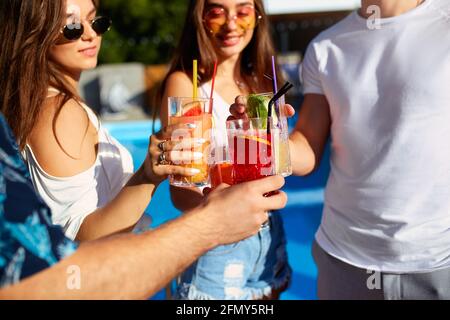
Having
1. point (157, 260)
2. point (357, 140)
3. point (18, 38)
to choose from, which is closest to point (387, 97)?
point (357, 140)

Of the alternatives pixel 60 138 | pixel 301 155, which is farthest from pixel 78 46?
pixel 301 155

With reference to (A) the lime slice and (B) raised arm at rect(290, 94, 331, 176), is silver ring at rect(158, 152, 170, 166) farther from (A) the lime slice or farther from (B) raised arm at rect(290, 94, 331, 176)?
(B) raised arm at rect(290, 94, 331, 176)

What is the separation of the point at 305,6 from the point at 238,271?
1264 cm

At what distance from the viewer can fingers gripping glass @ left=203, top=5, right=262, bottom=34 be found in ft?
7.68

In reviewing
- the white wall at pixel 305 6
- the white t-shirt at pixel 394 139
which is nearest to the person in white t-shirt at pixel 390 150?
the white t-shirt at pixel 394 139

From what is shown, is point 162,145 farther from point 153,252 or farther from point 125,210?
point 153,252

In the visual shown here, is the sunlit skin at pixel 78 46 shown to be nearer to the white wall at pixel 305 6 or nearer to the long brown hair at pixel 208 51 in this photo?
the long brown hair at pixel 208 51

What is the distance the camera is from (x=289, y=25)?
1555 centimetres

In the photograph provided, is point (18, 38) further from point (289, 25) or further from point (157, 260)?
point (289, 25)

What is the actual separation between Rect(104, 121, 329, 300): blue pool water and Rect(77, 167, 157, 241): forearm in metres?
1.94

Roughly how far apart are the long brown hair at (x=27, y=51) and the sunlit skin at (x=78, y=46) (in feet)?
0.39

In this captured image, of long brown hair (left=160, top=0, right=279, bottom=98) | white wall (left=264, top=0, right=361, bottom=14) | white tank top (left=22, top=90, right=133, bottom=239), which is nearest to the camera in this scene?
white tank top (left=22, top=90, right=133, bottom=239)

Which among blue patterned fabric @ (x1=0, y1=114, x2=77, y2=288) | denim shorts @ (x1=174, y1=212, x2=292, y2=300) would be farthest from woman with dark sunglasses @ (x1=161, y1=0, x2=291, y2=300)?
blue patterned fabric @ (x1=0, y1=114, x2=77, y2=288)

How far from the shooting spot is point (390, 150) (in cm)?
182
